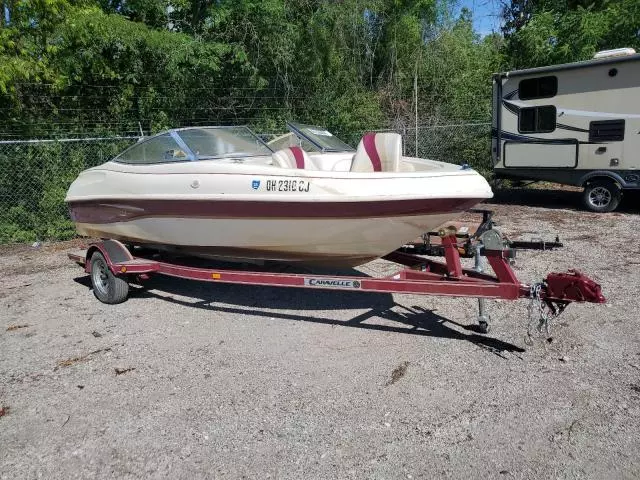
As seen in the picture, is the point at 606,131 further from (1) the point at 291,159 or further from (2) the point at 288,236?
(2) the point at 288,236

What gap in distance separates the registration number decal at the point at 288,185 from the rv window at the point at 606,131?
7461 mm

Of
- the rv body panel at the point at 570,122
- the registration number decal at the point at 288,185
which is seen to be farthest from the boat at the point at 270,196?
the rv body panel at the point at 570,122

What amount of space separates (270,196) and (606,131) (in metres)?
7.62

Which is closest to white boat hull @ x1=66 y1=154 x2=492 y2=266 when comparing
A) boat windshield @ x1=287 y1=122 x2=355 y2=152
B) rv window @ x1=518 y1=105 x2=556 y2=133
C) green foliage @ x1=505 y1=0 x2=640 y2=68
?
boat windshield @ x1=287 y1=122 x2=355 y2=152

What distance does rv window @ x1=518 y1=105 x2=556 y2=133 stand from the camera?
1032 centimetres

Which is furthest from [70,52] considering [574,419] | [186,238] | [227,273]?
[574,419]

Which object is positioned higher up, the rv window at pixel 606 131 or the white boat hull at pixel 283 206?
the rv window at pixel 606 131

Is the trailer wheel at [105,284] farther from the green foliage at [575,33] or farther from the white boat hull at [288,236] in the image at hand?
the green foliage at [575,33]

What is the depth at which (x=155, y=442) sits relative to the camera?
3191 mm

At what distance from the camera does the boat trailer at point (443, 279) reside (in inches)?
153

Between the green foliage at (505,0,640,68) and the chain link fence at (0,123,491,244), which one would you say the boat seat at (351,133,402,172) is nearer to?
the chain link fence at (0,123,491,244)

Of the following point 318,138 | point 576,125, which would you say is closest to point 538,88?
point 576,125

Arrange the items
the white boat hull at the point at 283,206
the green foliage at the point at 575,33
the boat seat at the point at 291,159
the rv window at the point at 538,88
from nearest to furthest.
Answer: the white boat hull at the point at 283,206 → the boat seat at the point at 291,159 → the rv window at the point at 538,88 → the green foliage at the point at 575,33

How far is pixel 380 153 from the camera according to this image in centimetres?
497
